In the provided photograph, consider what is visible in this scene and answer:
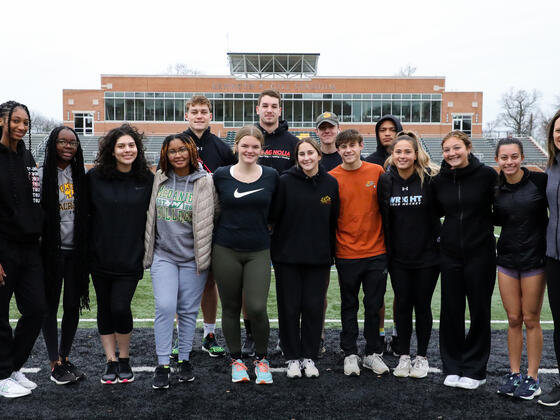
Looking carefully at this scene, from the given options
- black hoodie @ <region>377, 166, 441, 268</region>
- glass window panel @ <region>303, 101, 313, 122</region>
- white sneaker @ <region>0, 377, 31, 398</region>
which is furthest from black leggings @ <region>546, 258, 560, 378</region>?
glass window panel @ <region>303, 101, 313, 122</region>

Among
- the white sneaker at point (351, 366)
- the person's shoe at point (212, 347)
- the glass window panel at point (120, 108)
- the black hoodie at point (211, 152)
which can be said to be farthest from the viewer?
the glass window panel at point (120, 108)

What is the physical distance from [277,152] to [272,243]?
41.5 inches

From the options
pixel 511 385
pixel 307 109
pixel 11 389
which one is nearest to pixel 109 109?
pixel 307 109

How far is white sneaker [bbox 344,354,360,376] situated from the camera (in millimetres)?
4398

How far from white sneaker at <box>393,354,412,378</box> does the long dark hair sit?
273 cm

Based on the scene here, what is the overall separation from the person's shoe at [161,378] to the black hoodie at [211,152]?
185cm

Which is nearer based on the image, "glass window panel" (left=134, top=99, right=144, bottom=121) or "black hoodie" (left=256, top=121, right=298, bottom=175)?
"black hoodie" (left=256, top=121, right=298, bottom=175)

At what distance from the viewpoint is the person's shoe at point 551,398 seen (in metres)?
3.78

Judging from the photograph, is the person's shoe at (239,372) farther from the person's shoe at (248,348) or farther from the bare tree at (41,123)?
the bare tree at (41,123)

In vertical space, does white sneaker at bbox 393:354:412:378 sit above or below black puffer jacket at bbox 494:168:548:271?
below

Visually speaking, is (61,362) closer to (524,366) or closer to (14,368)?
(14,368)

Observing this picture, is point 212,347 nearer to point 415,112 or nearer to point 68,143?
point 68,143

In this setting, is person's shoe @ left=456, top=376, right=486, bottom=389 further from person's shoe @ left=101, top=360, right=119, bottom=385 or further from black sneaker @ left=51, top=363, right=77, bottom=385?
black sneaker @ left=51, top=363, right=77, bottom=385

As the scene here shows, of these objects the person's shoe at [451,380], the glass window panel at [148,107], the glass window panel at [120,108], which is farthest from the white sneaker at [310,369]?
the glass window panel at [120,108]
